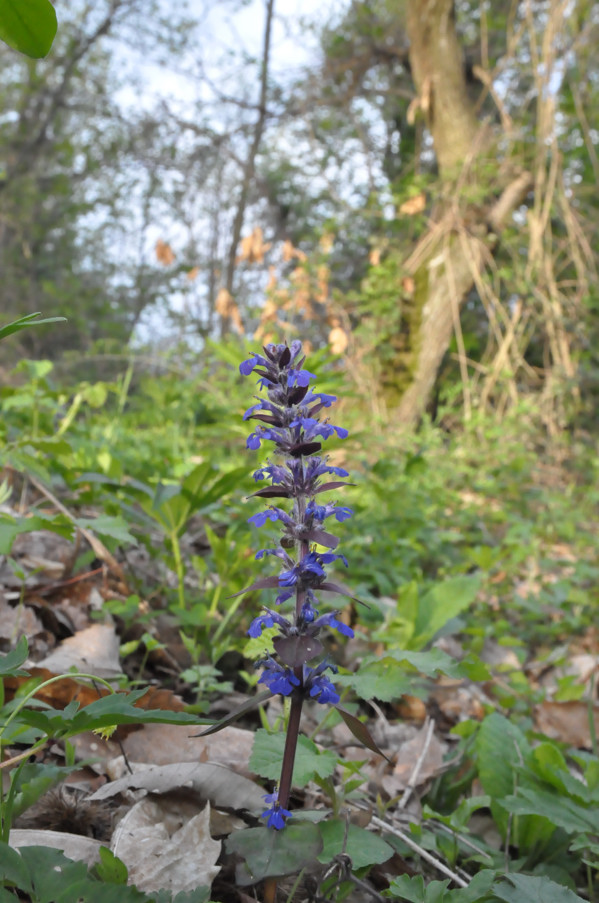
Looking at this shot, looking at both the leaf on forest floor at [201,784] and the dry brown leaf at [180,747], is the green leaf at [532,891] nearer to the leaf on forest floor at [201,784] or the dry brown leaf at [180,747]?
the leaf on forest floor at [201,784]

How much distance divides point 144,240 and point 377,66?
26.4 feet

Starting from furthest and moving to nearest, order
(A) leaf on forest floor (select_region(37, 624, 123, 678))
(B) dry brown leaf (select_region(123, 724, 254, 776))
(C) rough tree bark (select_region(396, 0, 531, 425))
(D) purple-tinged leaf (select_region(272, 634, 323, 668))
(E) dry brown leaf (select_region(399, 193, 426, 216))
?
(C) rough tree bark (select_region(396, 0, 531, 425)), (E) dry brown leaf (select_region(399, 193, 426, 216)), (A) leaf on forest floor (select_region(37, 624, 123, 678)), (B) dry brown leaf (select_region(123, 724, 254, 776)), (D) purple-tinged leaf (select_region(272, 634, 323, 668))

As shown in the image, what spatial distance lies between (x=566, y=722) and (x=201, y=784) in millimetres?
1376

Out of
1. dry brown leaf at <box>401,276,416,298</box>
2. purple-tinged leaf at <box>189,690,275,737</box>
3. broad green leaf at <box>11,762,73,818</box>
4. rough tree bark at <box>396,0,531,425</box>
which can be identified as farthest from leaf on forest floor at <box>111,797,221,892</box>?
dry brown leaf at <box>401,276,416,298</box>

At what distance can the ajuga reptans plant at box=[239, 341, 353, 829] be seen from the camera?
821mm

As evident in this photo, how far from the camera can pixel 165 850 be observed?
3.16ft

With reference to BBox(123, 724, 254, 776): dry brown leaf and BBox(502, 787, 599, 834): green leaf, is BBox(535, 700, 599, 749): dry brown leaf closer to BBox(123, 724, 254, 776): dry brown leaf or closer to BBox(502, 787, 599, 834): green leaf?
BBox(502, 787, 599, 834): green leaf

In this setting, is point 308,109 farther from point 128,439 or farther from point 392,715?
point 392,715

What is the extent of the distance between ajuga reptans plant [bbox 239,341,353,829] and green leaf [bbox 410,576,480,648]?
1161 millimetres

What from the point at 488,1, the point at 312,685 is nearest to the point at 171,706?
the point at 312,685

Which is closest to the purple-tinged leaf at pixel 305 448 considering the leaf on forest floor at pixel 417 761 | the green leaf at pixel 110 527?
the green leaf at pixel 110 527

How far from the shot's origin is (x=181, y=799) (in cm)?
113

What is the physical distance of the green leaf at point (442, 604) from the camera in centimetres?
198

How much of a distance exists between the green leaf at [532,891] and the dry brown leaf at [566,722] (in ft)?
3.79
